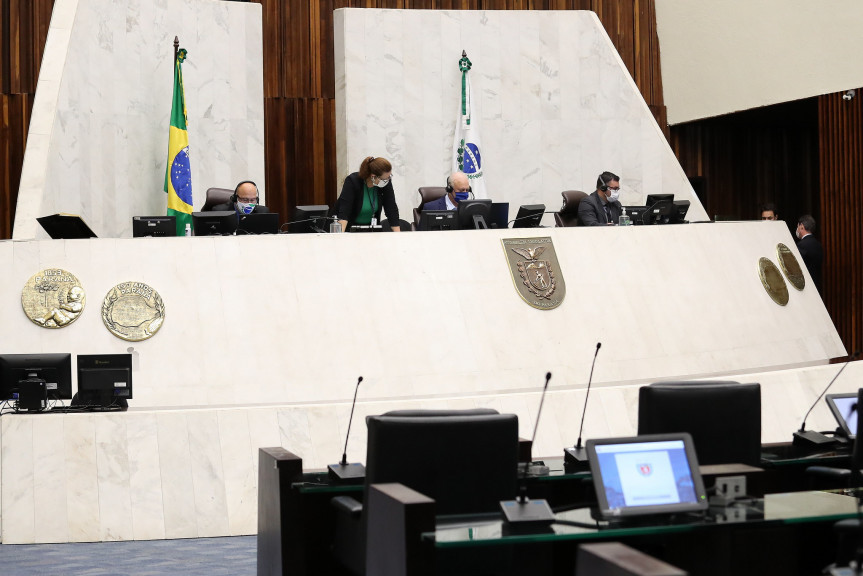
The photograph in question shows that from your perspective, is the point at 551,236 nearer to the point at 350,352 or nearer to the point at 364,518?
the point at 350,352

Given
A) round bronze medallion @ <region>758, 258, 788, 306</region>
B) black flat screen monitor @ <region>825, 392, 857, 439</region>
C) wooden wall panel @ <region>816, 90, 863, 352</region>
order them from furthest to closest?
wooden wall panel @ <region>816, 90, 863, 352</region>
round bronze medallion @ <region>758, 258, 788, 306</region>
black flat screen monitor @ <region>825, 392, 857, 439</region>

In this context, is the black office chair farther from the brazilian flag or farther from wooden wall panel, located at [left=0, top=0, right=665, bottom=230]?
wooden wall panel, located at [left=0, top=0, right=665, bottom=230]

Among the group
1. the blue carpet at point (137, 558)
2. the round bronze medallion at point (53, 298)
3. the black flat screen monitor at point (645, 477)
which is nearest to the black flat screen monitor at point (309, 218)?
the round bronze medallion at point (53, 298)

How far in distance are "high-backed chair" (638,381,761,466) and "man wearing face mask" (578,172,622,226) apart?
4684 mm

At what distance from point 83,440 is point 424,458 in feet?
10.6

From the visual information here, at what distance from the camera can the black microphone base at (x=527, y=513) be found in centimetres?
333

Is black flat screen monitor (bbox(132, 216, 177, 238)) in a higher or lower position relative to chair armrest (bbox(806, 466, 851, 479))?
higher

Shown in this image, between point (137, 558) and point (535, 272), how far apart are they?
359 centimetres

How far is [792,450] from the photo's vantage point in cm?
507

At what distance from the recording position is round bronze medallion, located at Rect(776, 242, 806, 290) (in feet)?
31.8

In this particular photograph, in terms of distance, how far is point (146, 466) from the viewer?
6.46 m

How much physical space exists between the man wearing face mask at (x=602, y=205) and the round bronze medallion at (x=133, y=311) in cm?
366

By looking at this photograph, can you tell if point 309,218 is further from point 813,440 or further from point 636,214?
point 813,440

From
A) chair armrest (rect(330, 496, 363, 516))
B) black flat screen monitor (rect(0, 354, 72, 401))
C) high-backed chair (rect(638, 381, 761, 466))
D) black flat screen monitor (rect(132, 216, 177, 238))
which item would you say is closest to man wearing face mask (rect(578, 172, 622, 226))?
black flat screen monitor (rect(132, 216, 177, 238))
